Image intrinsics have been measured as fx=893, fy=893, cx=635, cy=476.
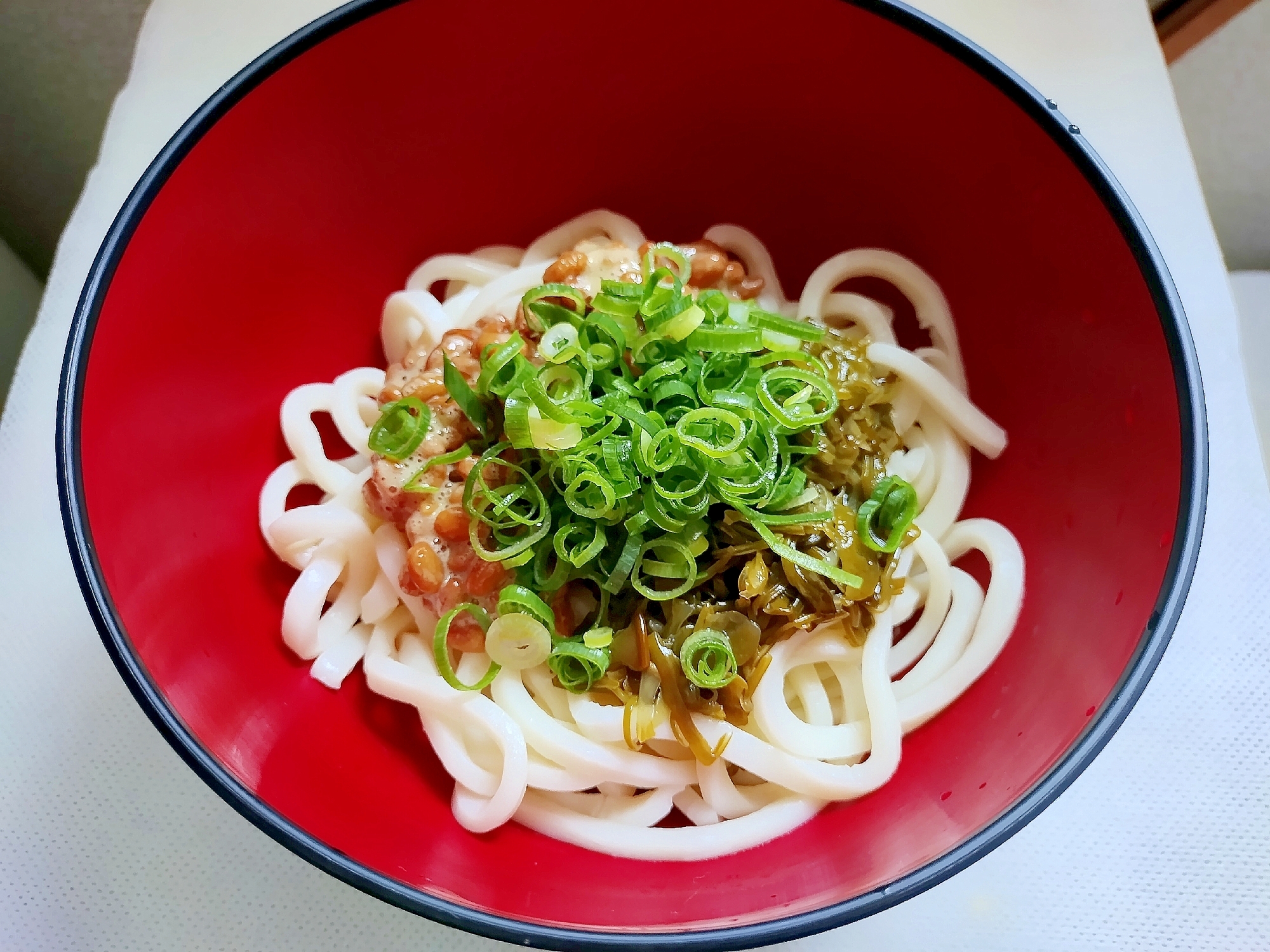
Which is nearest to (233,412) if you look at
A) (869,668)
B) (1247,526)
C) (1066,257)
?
(869,668)

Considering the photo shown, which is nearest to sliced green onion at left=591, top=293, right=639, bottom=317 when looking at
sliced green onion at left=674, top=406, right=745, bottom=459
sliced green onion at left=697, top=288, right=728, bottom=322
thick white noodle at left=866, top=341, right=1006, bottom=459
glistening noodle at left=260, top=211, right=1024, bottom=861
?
glistening noodle at left=260, top=211, right=1024, bottom=861

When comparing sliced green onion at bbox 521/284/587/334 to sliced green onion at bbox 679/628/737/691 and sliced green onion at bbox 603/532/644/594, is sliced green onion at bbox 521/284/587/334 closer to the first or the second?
sliced green onion at bbox 603/532/644/594

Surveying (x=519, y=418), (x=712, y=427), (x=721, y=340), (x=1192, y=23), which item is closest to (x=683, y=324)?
(x=721, y=340)

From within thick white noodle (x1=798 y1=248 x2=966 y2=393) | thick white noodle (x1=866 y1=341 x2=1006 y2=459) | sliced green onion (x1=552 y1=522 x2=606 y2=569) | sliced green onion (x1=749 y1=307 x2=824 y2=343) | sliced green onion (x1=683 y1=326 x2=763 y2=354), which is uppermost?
thick white noodle (x1=798 y1=248 x2=966 y2=393)

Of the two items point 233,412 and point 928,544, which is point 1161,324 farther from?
point 233,412

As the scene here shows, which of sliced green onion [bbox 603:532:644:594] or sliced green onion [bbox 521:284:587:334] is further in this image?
sliced green onion [bbox 521:284:587:334]

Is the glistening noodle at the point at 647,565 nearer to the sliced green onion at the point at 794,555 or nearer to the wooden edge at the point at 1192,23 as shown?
the sliced green onion at the point at 794,555

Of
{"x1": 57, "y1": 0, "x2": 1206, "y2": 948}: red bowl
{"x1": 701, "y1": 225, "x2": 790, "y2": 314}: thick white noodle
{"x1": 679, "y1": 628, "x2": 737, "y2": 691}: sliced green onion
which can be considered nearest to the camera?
{"x1": 57, "y1": 0, "x2": 1206, "y2": 948}: red bowl

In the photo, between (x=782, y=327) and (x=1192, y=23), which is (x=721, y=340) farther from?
(x=1192, y=23)
